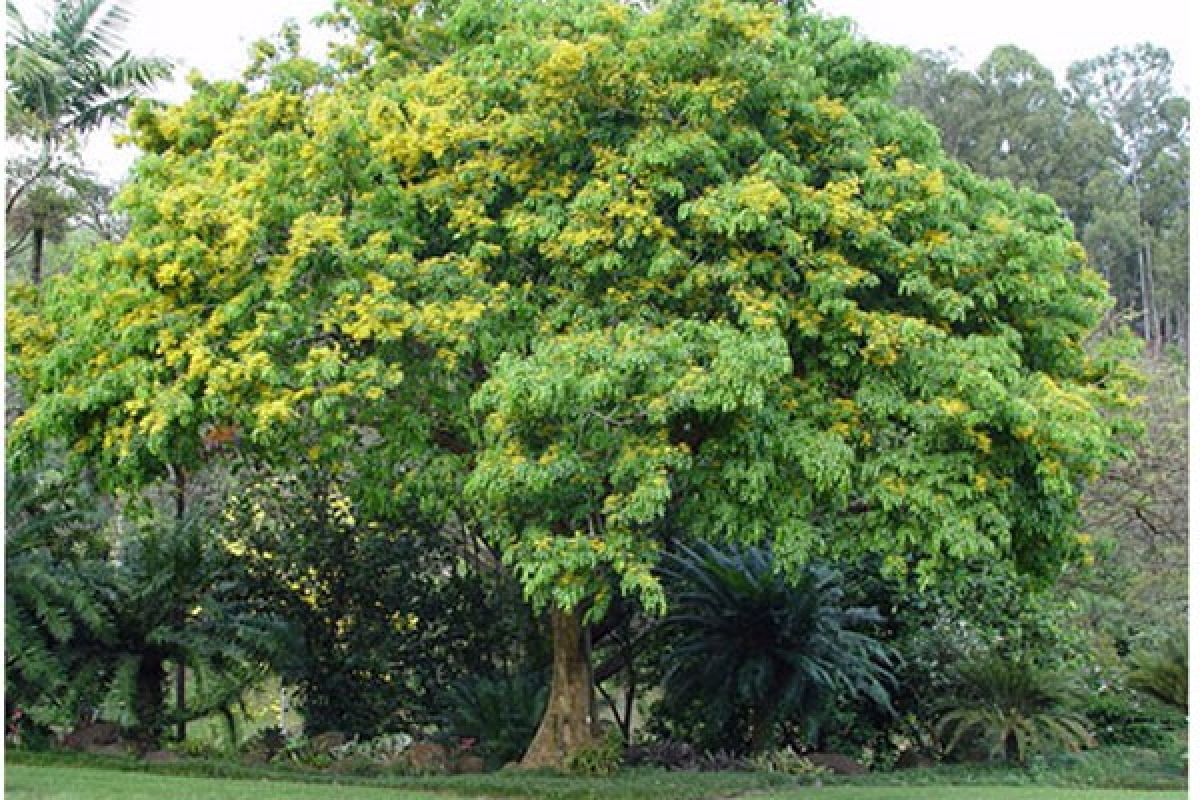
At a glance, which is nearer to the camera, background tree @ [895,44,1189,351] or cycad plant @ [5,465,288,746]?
cycad plant @ [5,465,288,746]

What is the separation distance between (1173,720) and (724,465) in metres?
8.85

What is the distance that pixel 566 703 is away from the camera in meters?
12.1

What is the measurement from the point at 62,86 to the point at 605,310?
11699 millimetres

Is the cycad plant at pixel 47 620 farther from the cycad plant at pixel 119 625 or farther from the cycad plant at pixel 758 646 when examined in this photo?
the cycad plant at pixel 758 646

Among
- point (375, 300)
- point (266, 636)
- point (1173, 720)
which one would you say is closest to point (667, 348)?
point (375, 300)

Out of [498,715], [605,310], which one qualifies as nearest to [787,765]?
[498,715]

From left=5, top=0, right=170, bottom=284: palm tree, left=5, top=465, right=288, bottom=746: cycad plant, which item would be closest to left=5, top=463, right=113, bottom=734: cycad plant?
left=5, top=465, right=288, bottom=746: cycad plant

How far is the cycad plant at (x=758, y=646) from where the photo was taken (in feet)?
44.5

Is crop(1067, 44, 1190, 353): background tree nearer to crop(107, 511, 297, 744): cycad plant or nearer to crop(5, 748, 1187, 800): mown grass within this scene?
crop(5, 748, 1187, 800): mown grass

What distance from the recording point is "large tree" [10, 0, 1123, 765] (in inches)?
344

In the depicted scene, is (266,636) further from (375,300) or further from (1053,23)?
(1053,23)

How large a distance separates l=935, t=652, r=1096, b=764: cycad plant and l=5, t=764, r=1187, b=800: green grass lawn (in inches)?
65.9

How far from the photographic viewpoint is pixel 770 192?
859cm

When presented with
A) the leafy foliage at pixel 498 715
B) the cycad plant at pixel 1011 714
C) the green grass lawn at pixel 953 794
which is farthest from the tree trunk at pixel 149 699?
the cycad plant at pixel 1011 714
